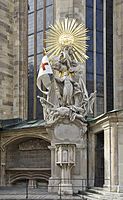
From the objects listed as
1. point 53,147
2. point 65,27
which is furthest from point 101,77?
point 53,147

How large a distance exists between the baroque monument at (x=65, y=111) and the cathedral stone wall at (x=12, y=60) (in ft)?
29.5

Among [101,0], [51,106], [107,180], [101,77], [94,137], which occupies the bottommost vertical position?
[107,180]

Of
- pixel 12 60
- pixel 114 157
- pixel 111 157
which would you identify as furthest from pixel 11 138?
pixel 12 60

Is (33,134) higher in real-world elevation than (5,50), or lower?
lower

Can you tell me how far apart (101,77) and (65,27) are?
7821 millimetres

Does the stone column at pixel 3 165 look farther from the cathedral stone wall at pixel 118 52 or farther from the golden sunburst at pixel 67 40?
the cathedral stone wall at pixel 118 52

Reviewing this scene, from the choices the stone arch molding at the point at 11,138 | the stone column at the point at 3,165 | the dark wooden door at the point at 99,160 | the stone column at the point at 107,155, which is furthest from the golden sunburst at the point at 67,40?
the stone column at the point at 3,165

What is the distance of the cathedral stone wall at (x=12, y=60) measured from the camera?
2888 centimetres

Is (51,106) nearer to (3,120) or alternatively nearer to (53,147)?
(53,147)

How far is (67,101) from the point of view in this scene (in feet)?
62.8

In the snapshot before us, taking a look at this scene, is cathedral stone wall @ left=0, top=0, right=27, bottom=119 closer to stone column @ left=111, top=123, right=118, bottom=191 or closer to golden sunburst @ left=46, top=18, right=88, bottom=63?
golden sunburst @ left=46, top=18, right=88, bottom=63

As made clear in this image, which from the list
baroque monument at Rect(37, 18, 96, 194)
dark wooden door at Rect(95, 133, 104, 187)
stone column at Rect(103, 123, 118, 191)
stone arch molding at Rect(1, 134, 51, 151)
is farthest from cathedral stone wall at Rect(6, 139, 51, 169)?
stone column at Rect(103, 123, 118, 191)

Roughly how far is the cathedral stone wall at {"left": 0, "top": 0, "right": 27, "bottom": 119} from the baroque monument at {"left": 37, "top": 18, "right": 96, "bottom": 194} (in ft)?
29.5

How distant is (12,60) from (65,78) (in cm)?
1101
